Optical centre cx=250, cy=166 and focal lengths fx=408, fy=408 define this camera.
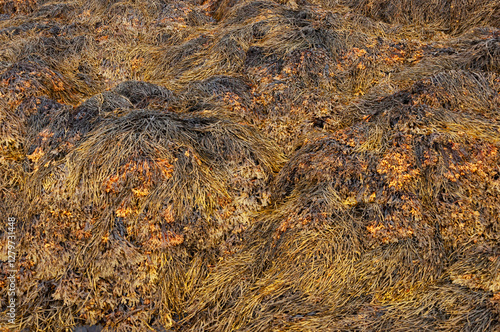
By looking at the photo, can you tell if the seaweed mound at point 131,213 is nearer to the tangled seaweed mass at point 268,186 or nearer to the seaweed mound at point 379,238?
the tangled seaweed mass at point 268,186

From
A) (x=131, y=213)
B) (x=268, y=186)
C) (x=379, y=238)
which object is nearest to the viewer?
(x=379, y=238)

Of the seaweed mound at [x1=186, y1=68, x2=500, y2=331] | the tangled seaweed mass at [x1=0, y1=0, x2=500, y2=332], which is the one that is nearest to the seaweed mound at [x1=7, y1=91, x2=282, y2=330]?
the tangled seaweed mass at [x1=0, y1=0, x2=500, y2=332]

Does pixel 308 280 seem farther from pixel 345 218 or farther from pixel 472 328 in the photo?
pixel 472 328

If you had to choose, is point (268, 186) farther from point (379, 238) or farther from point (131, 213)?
point (131, 213)

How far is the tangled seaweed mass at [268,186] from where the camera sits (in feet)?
9.05

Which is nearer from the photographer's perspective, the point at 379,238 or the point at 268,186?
the point at 379,238

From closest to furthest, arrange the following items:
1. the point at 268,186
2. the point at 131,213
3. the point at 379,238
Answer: the point at 379,238
the point at 131,213
the point at 268,186

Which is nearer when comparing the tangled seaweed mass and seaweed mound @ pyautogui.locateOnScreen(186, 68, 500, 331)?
seaweed mound @ pyautogui.locateOnScreen(186, 68, 500, 331)

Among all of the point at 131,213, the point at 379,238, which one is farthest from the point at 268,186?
the point at 131,213

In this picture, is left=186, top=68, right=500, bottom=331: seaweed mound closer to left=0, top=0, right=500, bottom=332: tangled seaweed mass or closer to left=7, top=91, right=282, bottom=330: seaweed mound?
left=0, top=0, right=500, bottom=332: tangled seaweed mass

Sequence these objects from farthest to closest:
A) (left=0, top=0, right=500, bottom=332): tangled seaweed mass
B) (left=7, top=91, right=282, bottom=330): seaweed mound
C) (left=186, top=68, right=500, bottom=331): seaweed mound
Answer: (left=7, top=91, right=282, bottom=330): seaweed mound
(left=0, top=0, right=500, bottom=332): tangled seaweed mass
(left=186, top=68, right=500, bottom=331): seaweed mound

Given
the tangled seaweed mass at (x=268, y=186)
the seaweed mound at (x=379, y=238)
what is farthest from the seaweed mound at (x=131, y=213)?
the seaweed mound at (x=379, y=238)

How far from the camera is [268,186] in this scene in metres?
3.38

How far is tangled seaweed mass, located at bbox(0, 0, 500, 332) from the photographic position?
2.76 meters
